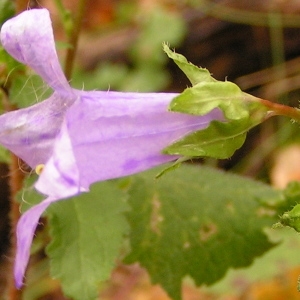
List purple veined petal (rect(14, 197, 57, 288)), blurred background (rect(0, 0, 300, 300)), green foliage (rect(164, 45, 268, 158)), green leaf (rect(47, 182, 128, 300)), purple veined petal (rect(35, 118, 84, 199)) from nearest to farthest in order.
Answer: purple veined petal (rect(35, 118, 84, 199)), purple veined petal (rect(14, 197, 57, 288)), green foliage (rect(164, 45, 268, 158)), green leaf (rect(47, 182, 128, 300)), blurred background (rect(0, 0, 300, 300))

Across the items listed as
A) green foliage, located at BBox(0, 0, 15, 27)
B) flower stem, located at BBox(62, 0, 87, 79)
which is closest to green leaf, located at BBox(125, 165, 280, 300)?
flower stem, located at BBox(62, 0, 87, 79)

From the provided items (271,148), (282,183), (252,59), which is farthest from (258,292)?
(252,59)

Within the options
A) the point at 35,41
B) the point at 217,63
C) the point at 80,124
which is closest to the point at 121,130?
the point at 80,124

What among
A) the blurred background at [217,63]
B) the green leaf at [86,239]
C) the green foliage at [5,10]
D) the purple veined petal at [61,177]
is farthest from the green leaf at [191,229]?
the blurred background at [217,63]

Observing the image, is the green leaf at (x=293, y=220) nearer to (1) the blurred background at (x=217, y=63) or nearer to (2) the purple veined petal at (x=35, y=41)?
(2) the purple veined petal at (x=35, y=41)

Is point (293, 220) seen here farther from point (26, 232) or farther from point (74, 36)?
point (74, 36)

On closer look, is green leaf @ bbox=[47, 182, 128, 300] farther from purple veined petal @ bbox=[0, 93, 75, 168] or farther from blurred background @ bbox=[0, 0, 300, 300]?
blurred background @ bbox=[0, 0, 300, 300]
